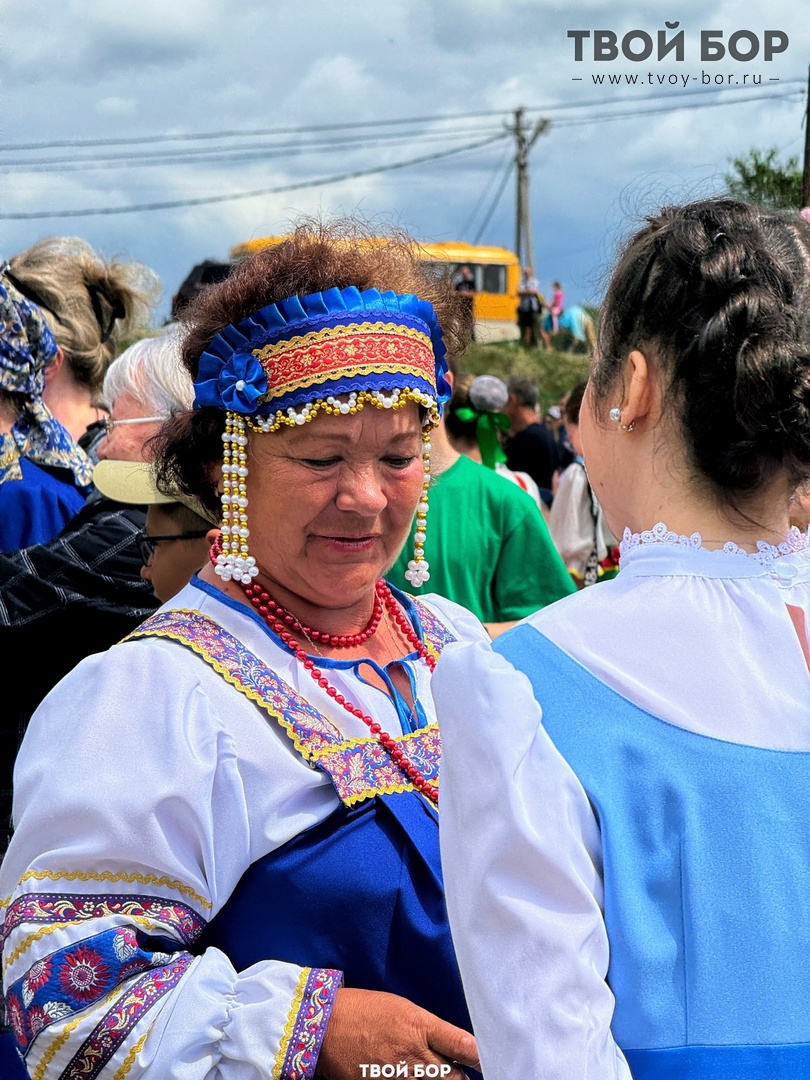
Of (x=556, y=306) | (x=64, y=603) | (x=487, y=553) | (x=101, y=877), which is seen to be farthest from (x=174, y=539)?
(x=556, y=306)

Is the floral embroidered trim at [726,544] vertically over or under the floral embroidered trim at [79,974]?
over

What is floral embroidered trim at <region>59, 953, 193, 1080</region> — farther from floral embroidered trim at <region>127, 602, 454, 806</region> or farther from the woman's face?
the woman's face

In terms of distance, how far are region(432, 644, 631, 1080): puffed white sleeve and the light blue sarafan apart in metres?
0.03

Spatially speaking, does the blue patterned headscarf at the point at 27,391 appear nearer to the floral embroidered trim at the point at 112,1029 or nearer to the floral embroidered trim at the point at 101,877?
the floral embroidered trim at the point at 101,877

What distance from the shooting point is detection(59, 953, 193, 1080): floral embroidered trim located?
4.89ft

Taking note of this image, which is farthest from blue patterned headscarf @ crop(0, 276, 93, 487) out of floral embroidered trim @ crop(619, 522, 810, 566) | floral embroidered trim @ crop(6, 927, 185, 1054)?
floral embroidered trim @ crop(619, 522, 810, 566)

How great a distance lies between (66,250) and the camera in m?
3.87

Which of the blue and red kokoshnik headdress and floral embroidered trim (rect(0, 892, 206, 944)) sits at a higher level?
the blue and red kokoshnik headdress

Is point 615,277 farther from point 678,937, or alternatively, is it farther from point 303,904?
point 303,904

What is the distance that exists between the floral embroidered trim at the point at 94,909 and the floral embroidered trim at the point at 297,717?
0.93 ft

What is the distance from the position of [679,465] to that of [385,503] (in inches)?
31.7

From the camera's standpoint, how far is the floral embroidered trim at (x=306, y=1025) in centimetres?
151

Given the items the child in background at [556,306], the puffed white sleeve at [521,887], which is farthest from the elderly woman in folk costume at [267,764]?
the child in background at [556,306]

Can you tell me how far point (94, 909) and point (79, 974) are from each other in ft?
0.28
